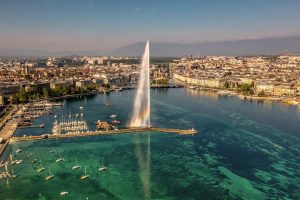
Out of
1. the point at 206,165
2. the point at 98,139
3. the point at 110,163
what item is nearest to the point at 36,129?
the point at 98,139

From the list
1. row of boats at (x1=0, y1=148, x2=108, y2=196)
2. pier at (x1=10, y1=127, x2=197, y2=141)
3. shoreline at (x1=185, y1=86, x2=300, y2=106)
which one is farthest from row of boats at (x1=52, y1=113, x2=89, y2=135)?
shoreline at (x1=185, y1=86, x2=300, y2=106)

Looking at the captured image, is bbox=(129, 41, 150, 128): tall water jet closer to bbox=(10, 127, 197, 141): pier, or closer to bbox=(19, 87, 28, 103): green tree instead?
bbox=(10, 127, 197, 141): pier

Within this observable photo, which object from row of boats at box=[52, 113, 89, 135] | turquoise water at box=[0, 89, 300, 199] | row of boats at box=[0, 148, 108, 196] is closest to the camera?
turquoise water at box=[0, 89, 300, 199]

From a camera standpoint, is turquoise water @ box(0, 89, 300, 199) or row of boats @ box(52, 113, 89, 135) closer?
turquoise water @ box(0, 89, 300, 199)

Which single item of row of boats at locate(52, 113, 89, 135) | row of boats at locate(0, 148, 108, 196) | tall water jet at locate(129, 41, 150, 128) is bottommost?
row of boats at locate(0, 148, 108, 196)

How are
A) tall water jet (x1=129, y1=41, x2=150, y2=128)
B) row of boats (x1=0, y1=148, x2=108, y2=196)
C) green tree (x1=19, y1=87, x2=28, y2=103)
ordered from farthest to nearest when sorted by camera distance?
1. green tree (x1=19, y1=87, x2=28, y2=103)
2. tall water jet (x1=129, y1=41, x2=150, y2=128)
3. row of boats (x1=0, y1=148, x2=108, y2=196)

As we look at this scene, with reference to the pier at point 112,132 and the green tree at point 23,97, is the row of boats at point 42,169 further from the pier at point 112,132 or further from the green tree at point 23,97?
the green tree at point 23,97
